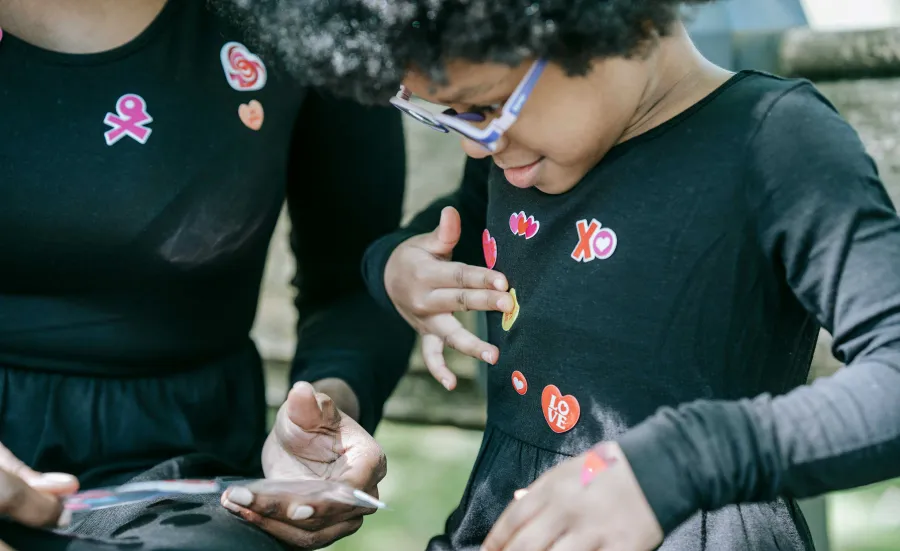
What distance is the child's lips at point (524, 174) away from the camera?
104cm

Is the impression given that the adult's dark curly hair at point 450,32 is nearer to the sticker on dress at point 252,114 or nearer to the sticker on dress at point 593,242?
the sticker on dress at point 593,242

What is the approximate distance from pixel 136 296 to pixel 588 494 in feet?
2.22

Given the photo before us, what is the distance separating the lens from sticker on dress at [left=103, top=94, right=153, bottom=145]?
122 cm

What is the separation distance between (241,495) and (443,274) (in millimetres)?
335

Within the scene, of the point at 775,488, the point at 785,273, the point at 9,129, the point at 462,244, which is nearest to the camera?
the point at 775,488

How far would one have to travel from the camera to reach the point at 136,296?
1261 millimetres

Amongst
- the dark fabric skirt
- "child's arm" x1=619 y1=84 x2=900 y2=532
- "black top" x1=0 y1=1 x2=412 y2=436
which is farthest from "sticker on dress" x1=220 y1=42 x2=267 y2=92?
"child's arm" x1=619 y1=84 x2=900 y2=532

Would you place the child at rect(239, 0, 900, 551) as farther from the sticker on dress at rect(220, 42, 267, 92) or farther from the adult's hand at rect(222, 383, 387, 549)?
the sticker on dress at rect(220, 42, 267, 92)

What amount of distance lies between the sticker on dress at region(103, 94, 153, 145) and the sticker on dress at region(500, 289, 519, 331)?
18.8 inches

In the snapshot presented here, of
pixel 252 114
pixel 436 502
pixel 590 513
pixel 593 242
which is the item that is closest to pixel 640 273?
pixel 593 242

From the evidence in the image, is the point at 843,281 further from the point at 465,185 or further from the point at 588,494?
the point at 465,185

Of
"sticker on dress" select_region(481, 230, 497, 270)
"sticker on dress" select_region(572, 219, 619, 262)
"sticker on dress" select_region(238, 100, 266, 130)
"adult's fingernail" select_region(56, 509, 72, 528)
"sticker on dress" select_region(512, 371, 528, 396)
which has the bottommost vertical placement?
"sticker on dress" select_region(512, 371, 528, 396)

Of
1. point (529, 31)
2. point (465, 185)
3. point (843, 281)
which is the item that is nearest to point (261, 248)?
point (465, 185)

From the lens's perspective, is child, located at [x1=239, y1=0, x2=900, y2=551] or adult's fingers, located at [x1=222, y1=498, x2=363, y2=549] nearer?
child, located at [x1=239, y1=0, x2=900, y2=551]
